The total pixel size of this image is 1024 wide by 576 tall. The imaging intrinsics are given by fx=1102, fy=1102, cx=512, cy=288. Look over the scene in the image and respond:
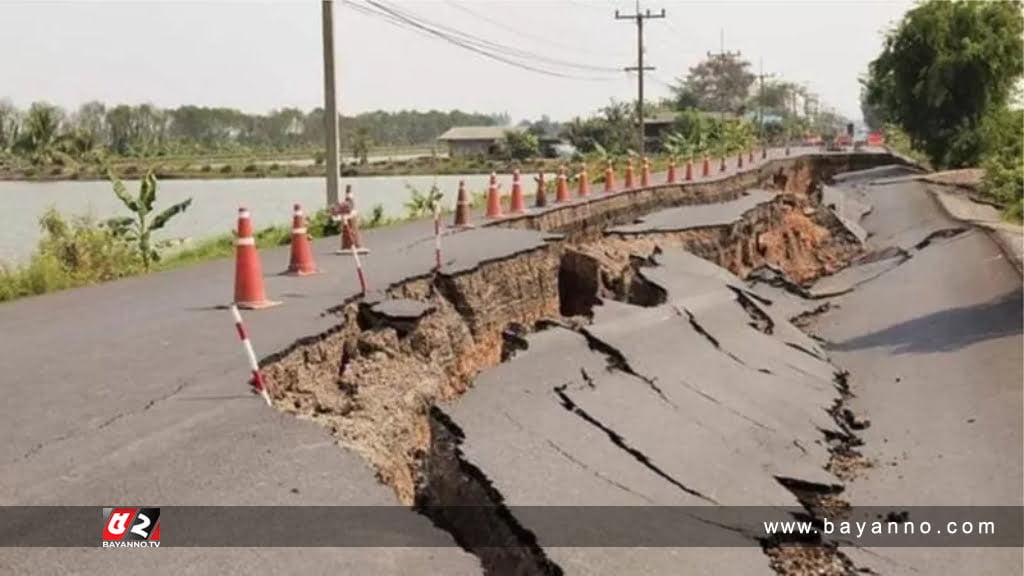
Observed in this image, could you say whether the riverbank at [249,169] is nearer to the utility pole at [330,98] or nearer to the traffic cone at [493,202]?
the utility pole at [330,98]

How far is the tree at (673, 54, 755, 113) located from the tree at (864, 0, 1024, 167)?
75.3 meters

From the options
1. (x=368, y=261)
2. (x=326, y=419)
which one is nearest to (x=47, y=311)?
(x=368, y=261)

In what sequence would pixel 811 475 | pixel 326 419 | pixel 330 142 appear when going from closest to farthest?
1. pixel 326 419
2. pixel 811 475
3. pixel 330 142

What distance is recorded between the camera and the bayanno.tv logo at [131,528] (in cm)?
405

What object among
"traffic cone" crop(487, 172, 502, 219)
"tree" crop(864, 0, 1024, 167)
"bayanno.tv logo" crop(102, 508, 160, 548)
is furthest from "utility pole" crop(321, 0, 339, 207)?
"tree" crop(864, 0, 1024, 167)

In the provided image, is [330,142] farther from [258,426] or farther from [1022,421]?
[258,426]

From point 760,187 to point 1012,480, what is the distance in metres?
24.8

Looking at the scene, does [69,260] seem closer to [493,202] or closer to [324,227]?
[324,227]

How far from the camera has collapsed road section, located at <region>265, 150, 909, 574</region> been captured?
5668mm

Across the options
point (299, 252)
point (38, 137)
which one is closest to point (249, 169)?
point (38, 137)

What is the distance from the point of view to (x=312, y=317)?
813 centimetres

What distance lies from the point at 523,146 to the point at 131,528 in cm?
7397

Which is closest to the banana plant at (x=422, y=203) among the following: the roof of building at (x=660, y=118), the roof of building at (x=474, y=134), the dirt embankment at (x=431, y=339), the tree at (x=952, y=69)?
the dirt embankment at (x=431, y=339)

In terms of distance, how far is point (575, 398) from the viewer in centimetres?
789
